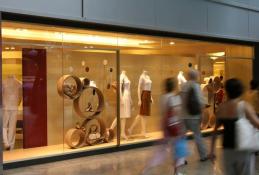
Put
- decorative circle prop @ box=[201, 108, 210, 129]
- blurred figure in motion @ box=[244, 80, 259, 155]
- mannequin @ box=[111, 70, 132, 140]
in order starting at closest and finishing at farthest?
1. blurred figure in motion @ box=[244, 80, 259, 155]
2. mannequin @ box=[111, 70, 132, 140]
3. decorative circle prop @ box=[201, 108, 210, 129]

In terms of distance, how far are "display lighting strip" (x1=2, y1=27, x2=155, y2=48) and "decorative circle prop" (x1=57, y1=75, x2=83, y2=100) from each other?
85cm

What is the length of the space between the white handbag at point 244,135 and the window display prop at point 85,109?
19.2ft

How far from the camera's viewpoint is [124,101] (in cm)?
1073

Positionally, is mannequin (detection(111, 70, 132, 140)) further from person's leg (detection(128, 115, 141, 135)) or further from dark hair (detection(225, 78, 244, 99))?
dark hair (detection(225, 78, 244, 99))

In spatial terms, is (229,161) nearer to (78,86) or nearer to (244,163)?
(244,163)

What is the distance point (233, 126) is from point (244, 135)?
0.45 ft

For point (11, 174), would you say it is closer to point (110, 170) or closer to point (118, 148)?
point (110, 170)

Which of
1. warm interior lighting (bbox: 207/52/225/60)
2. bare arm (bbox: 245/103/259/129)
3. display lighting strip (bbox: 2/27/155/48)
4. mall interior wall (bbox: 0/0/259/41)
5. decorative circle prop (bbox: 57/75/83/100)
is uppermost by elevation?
mall interior wall (bbox: 0/0/259/41)

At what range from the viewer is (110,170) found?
801cm

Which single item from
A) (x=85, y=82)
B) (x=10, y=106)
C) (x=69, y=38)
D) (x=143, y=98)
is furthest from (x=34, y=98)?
(x=143, y=98)

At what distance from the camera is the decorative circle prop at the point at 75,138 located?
9.65 meters

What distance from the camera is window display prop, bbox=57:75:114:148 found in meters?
9.66

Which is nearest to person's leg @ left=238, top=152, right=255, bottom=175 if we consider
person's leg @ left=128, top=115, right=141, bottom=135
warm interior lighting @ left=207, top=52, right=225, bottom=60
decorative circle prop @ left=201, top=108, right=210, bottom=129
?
person's leg @ left=128, top=115, right=141, bottom=135

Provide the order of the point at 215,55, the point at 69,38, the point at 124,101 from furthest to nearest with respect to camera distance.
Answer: the point at 215,55, the point at 124,101, the point at 69,38
